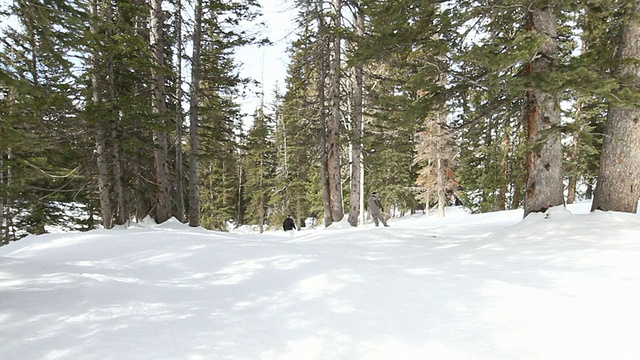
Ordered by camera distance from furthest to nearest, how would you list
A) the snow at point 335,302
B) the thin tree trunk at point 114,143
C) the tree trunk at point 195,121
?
1. the tree trunk at point 195,121
2. the thin tree trunk at point 114,143
3. the snow at point 335,302

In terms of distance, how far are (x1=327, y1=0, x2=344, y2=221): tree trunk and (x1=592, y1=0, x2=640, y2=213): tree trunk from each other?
7894 mm

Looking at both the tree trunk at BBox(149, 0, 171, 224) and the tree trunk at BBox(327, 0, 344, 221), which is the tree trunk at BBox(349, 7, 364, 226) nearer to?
the tree trunk at BBox(327, 0, 344, 221)

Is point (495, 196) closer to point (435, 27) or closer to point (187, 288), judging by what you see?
point (435, 27)

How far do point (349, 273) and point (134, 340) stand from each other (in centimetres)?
280

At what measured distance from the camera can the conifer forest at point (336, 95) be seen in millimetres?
5922

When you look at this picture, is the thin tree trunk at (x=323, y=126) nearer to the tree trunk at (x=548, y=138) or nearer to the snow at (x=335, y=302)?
the tree trunk at (x=548, y=138)

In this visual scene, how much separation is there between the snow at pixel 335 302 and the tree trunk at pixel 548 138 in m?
1.02

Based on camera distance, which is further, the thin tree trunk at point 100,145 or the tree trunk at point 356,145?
the tree trunk at point 356,145

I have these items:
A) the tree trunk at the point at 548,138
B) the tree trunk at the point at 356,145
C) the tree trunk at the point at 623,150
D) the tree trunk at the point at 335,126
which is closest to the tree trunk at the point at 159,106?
the tree trunk at the point at 335,126

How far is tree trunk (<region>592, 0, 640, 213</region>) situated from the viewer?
6.46m

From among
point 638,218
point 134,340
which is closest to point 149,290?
point 134,340

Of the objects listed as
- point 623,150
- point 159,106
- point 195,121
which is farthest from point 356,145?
point 623,150

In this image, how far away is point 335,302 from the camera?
3957 mm

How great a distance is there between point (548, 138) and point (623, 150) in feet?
4.47
